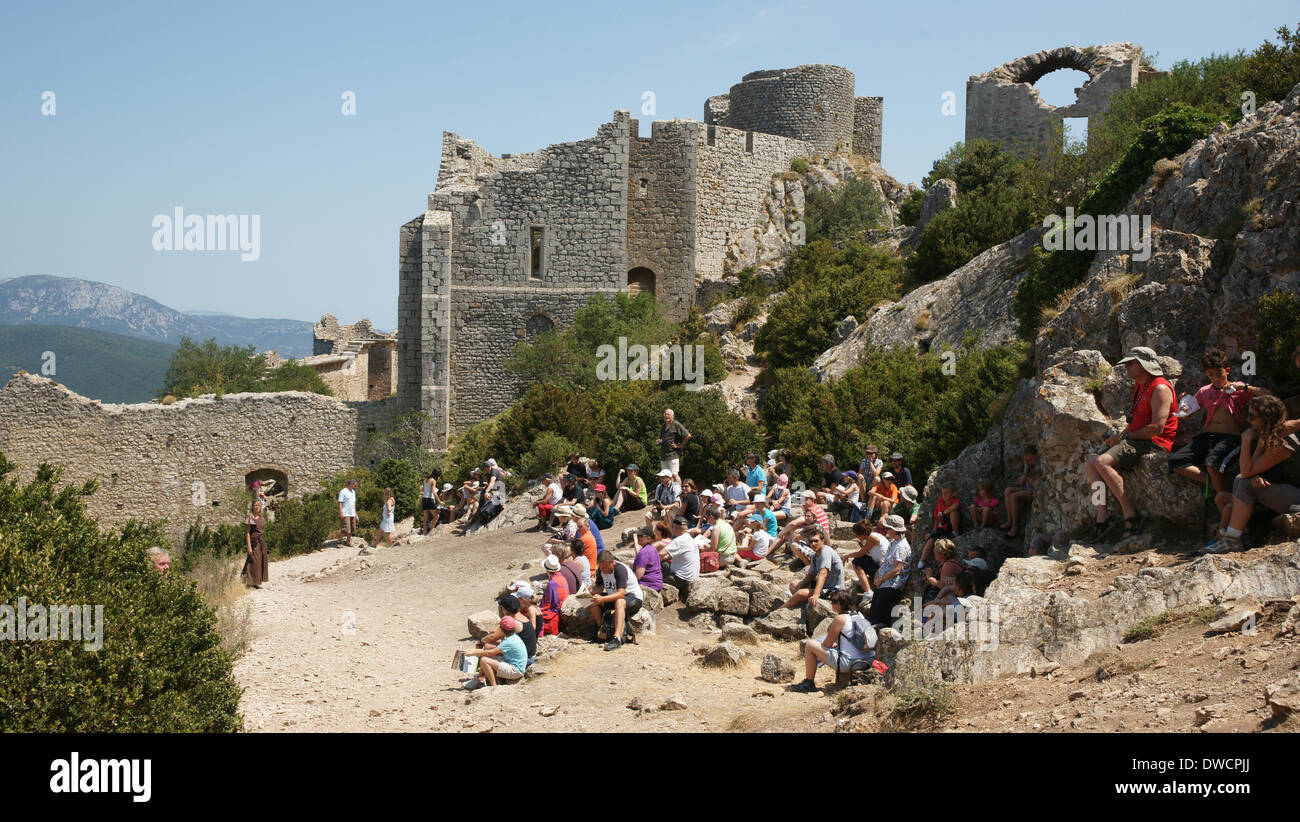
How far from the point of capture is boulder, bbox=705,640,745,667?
402 inches

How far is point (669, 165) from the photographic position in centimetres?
2969

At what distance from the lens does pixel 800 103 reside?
109 feet

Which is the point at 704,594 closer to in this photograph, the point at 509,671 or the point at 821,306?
Answer: the point at 509,671

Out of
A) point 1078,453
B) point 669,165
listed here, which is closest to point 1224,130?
point 1078,453

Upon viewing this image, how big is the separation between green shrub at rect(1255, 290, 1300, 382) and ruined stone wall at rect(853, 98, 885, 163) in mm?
26716

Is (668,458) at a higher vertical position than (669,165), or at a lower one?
lower

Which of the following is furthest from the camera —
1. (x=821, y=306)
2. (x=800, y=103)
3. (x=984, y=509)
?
(x=800, y=103)

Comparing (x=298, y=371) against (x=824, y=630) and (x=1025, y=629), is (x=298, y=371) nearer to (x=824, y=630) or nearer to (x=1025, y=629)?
(x=824, y=630)

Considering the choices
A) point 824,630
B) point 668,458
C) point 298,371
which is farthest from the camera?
point 298,371

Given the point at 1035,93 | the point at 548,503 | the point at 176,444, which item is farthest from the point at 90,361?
the point at 548,503

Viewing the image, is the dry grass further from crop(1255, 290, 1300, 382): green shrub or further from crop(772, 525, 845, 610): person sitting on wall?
crop(1255, 290, 1300, 382): green shrub

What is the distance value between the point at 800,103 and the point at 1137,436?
26229 mm

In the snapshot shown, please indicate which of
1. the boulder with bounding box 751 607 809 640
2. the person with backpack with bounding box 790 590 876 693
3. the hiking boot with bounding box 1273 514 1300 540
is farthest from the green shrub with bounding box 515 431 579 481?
the hiking boot with bounding box 1273 514 1300 540
